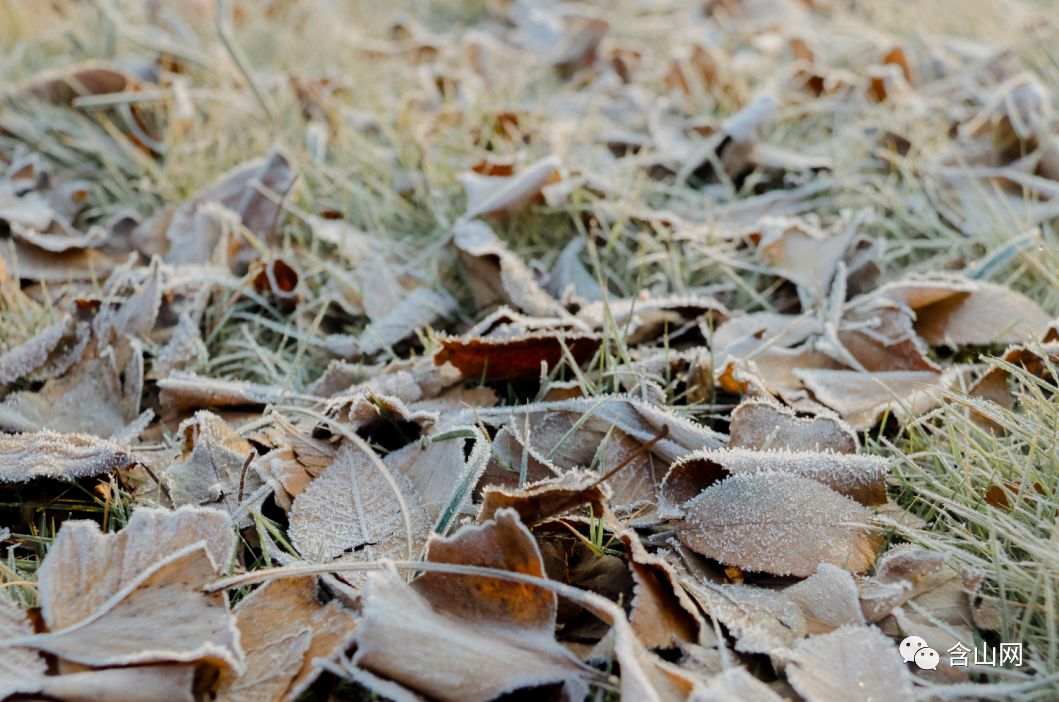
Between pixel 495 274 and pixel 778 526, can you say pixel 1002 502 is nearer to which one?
pixel 778 526

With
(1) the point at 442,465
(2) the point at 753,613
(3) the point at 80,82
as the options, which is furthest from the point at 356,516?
(3) the point at 80,82

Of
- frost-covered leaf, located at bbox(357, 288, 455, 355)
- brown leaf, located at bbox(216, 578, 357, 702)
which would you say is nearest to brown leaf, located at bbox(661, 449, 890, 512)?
brown leaf, located at bbox(216, 578, 357, 702)

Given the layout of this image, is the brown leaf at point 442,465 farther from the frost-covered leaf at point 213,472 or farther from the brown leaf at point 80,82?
the brown leaf at point 80,82

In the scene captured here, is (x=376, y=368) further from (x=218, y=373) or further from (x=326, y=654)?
(x=326, y=654)

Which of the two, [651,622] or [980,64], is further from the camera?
[980,64]

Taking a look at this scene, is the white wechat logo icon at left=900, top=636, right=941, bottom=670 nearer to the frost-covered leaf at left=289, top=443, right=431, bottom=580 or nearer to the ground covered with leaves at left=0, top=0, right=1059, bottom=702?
the ground covered with leaves at left=0, top=0, right=1059, bottom=702

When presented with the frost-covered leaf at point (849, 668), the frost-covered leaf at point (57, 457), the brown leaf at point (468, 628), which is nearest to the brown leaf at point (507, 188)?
the frost-covered leaf at point (57, 457)

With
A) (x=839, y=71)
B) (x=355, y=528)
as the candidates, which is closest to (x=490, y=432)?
(x=355, y=528)
